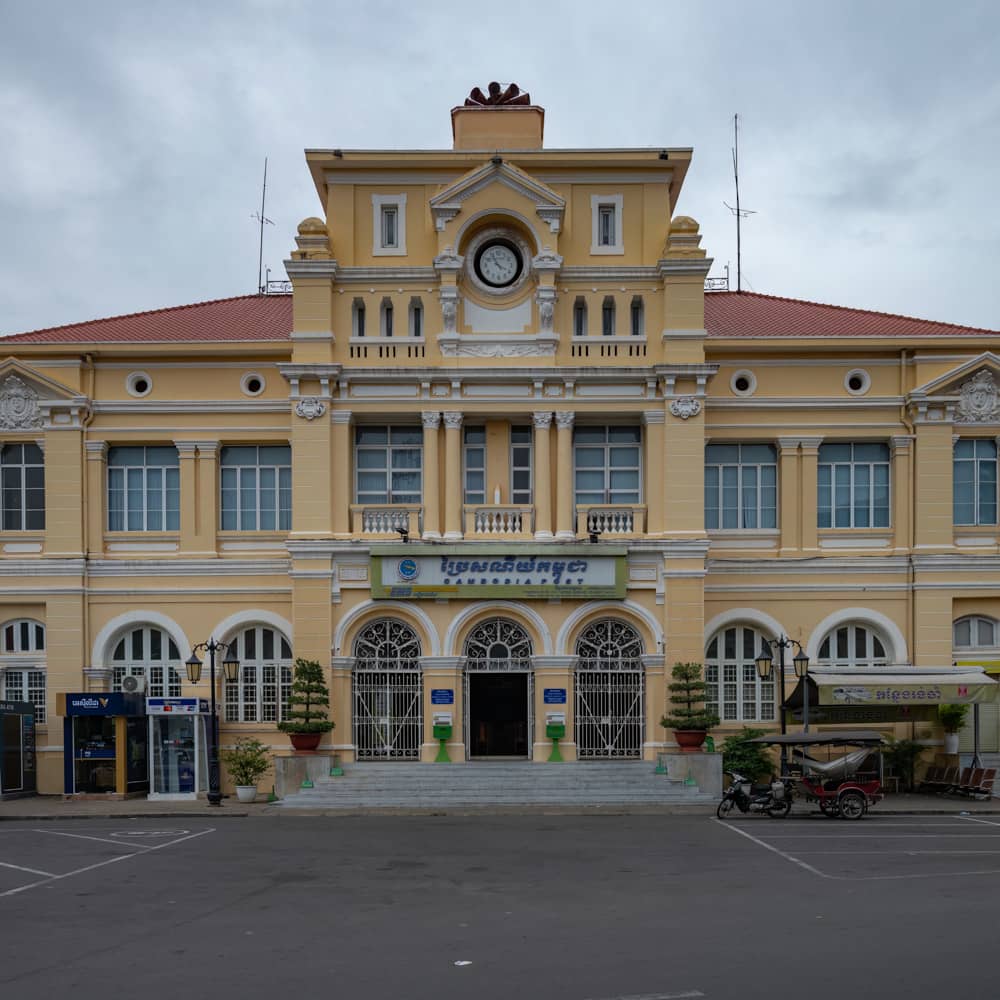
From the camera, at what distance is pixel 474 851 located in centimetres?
2191

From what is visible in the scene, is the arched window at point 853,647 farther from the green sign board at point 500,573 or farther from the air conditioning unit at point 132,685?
the air conditioning unit at point 132,685

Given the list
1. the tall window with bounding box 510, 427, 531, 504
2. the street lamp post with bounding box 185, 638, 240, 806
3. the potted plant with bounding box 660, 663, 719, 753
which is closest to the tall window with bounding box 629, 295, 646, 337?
the tall window with bounding box 510, 427, 531, 504

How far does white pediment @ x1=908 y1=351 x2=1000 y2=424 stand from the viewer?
33.1m

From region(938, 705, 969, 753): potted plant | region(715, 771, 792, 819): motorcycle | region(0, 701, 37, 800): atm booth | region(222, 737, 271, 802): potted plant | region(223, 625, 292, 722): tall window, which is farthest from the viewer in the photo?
region(223, 625, 292, 722): tall window

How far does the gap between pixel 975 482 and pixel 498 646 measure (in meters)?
13.3

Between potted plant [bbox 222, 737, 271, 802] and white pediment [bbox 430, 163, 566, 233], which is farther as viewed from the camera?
white pediment [bbox 430, 163, 566, 233]

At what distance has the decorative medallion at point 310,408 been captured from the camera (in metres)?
31.7

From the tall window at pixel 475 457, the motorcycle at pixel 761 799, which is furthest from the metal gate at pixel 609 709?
the tall window at pixel 475 457

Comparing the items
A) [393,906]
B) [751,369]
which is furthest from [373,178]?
[393,906]

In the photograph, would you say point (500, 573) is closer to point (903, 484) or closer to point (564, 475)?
point (564, 475)

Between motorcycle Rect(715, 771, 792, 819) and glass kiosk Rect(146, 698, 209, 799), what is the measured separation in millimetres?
12986

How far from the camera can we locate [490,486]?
32.9 metres

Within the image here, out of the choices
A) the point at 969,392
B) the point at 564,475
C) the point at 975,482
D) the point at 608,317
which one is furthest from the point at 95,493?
the point at 975,482

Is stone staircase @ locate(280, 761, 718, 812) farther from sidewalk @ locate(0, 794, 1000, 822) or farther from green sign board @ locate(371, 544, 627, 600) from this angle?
green sign board @ locate(371, 544, 627, 600)
